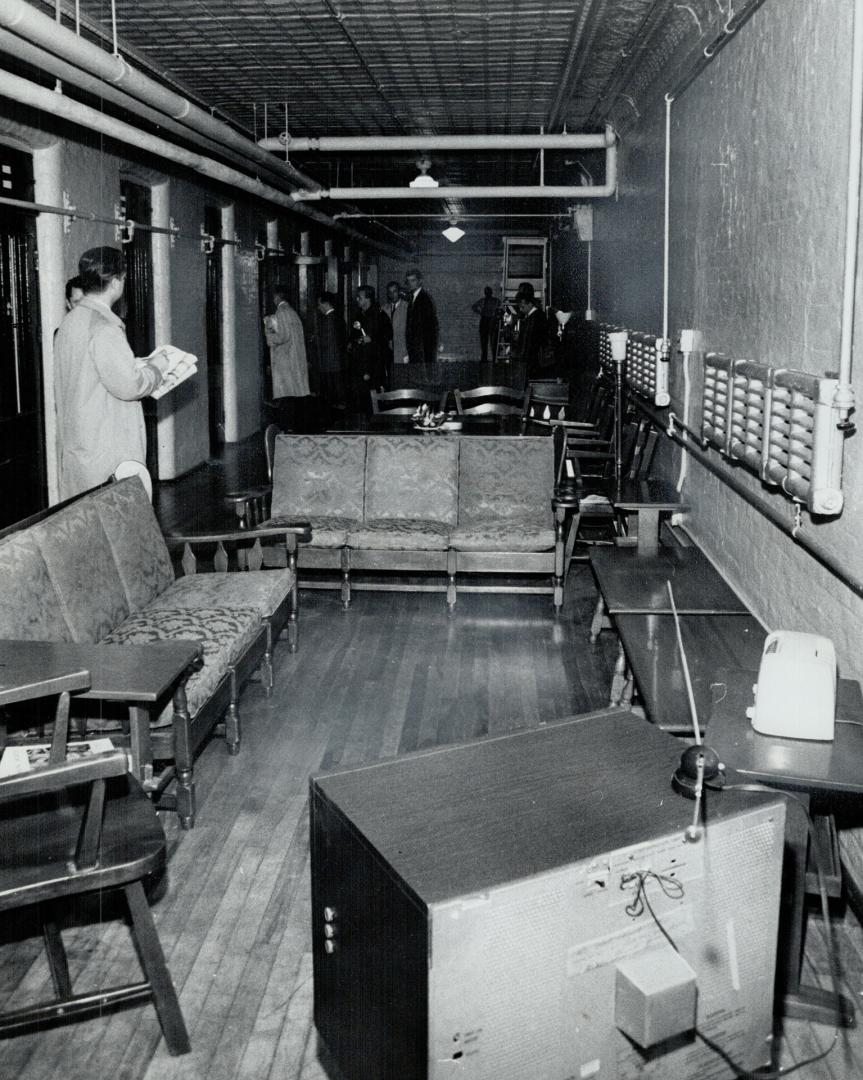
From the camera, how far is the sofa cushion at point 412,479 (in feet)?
21.6

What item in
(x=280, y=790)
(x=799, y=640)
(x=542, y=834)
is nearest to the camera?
(x=542, y=834)

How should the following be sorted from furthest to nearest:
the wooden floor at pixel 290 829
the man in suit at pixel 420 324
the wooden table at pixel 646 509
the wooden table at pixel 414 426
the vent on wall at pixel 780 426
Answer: the man in suit at pixel 420 324 → the wooden table at pixel 414 426 → the wooden table at pixel 646 509 → the vent on wall at pixel 780 426 → the wooden floor at pixel 290 829

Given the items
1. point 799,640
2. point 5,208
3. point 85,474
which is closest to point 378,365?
point 5,208

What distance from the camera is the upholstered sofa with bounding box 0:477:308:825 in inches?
139

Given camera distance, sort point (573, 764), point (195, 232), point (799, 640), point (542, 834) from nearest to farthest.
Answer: point (542, 834)
point (573, 764)
point (799, 640)
point (195, 232)

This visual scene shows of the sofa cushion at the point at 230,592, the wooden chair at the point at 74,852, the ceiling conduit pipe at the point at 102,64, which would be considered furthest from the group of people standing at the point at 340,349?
the wooden chair at the point at 74,852

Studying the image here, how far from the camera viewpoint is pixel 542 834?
4.40ft

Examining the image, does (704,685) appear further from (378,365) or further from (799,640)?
(378,365)

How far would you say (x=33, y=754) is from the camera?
9.77 feet

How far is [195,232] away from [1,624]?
27.5 feet

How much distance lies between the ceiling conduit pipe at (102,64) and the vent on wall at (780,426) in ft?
10.1

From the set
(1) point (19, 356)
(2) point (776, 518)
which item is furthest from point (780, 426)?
(1) point (19, 356)

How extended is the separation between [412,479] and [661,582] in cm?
227

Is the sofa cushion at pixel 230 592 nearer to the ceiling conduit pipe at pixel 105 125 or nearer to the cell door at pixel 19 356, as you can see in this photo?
the ceiling conduit pipe at pixel 105 125
